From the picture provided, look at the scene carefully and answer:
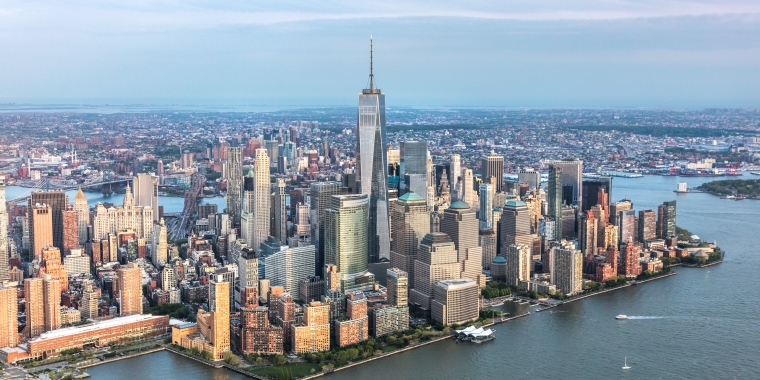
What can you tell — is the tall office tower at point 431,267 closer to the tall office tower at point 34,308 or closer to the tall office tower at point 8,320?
the tall office tower at point 34,308

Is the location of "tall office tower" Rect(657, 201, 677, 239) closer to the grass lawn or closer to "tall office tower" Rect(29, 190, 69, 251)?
the grass lawn

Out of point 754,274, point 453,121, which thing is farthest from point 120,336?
point 453,121

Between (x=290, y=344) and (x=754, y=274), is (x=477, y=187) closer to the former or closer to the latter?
(x=754, y=274)

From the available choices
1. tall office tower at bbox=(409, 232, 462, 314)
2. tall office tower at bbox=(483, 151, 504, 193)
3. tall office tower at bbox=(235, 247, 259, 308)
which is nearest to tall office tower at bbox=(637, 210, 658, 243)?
tall office tower at bbox=(483, 151, 504, 193)

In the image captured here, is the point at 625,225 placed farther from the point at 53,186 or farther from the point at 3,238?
the point at 53,186

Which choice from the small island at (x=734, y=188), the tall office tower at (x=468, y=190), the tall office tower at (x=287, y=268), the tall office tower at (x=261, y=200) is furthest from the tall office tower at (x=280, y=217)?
the small island at (x=734, y=188)
